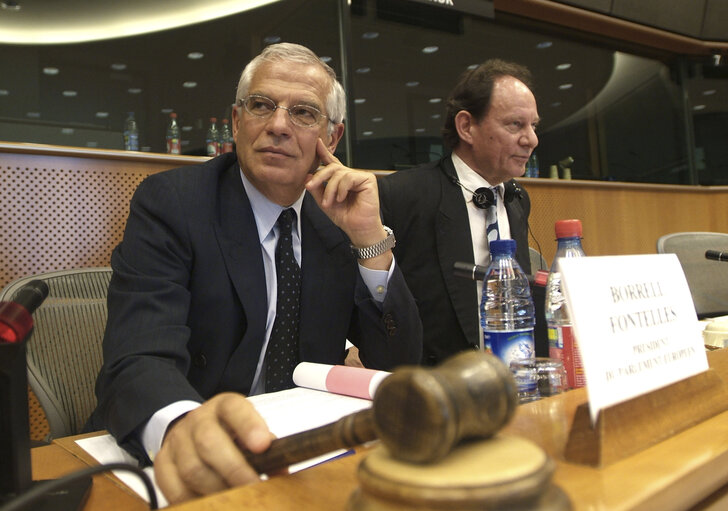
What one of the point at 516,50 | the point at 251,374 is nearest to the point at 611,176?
the point at 516,50

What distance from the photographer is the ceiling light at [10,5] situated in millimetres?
3902

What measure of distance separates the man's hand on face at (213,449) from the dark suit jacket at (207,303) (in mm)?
173

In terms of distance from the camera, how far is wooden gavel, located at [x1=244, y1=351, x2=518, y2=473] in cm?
31

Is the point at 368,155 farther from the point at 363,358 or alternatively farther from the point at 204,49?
the point at 363,358

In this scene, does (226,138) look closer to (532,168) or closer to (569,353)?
(532,168)

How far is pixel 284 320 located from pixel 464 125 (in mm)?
1328

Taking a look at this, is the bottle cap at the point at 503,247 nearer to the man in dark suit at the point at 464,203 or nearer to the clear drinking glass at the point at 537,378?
the clear drinking glass at the point at 537,378

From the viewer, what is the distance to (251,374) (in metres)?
1.12

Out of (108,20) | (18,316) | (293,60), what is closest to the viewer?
(18,316)

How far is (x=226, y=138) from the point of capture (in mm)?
3775

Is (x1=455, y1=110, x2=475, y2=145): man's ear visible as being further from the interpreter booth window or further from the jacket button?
the interpreter booth window

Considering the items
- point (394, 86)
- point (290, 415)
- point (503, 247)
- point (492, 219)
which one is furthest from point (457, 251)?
point (394, 86)

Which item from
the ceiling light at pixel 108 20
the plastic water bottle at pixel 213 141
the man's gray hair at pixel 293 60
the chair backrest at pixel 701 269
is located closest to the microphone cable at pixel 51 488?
the man's gray hair at pixel 293 60

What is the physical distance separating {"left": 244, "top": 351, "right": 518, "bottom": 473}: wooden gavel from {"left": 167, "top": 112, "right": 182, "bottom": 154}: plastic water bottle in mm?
3417
